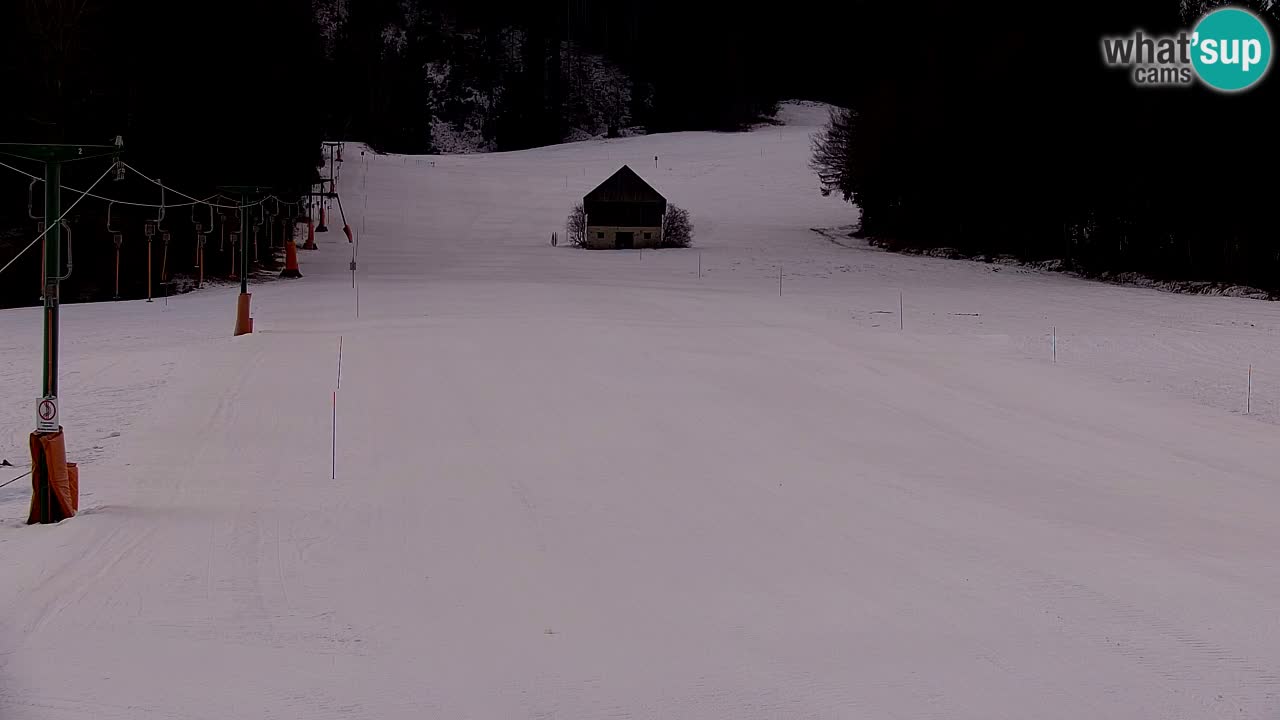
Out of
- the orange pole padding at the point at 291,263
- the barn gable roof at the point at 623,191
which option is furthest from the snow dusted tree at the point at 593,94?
the orange pole padding at the point at 291,263

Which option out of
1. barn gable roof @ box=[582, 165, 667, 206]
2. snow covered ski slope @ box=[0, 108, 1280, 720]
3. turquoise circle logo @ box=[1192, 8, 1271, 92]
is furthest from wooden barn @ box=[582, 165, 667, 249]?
snow covered ski slope @ box=[0, 108, 1280, 720]

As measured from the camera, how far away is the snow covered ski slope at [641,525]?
20.3ft

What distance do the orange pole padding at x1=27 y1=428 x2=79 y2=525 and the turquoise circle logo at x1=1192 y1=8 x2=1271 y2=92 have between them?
34705 mm

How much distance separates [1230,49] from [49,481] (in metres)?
37.3

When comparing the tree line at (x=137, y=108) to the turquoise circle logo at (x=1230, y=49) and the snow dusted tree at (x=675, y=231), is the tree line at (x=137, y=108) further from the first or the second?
the turquoise circle logo at (x=1230, y=49)

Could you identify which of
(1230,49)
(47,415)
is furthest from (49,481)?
(1230,49)

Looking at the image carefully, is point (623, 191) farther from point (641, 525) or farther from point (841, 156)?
point (641, 525)

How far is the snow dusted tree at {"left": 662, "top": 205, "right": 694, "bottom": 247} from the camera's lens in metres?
52.8

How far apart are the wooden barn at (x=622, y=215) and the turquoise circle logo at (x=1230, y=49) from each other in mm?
23103

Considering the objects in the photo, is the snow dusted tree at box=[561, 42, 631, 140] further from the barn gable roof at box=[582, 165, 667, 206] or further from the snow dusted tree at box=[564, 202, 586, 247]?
the barn gable roof at box=[582, 165, 667, 206]

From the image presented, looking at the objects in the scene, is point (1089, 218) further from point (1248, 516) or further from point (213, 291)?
point (1248, 516)

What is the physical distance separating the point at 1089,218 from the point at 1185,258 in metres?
5.19

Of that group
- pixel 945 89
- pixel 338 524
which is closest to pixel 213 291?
pixel 338 524

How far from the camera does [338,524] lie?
355 inches
